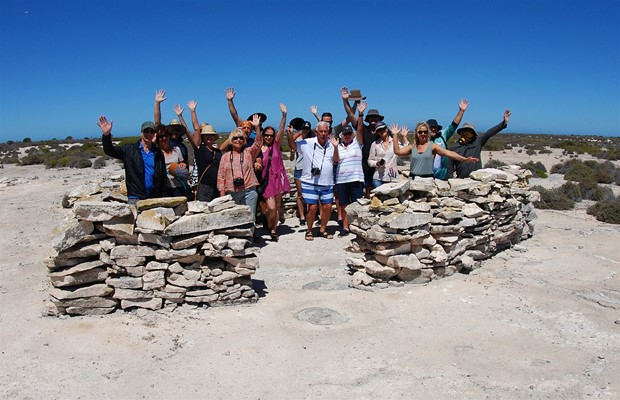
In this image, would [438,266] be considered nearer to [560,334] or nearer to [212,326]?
[560,334]

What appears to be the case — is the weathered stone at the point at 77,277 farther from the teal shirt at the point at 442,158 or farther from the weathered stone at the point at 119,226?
the teal shirt at the point at 442,158

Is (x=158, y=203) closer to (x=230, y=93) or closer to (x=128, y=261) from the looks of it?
(x=128, y=261)

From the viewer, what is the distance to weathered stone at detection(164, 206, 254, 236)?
6195mm

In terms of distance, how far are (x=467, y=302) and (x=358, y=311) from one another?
5.47ft

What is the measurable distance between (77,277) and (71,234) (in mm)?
606

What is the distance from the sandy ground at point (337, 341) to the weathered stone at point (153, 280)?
1.23ft

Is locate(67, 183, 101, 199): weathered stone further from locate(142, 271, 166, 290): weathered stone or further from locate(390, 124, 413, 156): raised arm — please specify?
locate(390, 124, 413, 156): raised arm

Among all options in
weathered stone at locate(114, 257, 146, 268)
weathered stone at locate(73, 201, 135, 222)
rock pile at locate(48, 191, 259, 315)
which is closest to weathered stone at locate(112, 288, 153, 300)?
rock pile at locate(48, 191, 259, 315)

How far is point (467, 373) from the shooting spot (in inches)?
198

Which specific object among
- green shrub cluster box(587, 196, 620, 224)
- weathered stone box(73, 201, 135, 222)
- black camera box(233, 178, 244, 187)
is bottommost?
green shrub cluster box(587, 196, 620, 224)

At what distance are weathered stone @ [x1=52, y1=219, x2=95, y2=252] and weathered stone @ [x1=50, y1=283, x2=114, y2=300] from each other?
0.60 metres

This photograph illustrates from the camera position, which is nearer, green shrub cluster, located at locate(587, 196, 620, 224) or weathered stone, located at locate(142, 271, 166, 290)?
weathered stone, located at locate(142, 271, 166, 290)

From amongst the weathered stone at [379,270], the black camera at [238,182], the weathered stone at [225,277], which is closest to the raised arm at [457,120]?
the weathered stone at [379,270]

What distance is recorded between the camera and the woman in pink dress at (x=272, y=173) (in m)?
9.38
